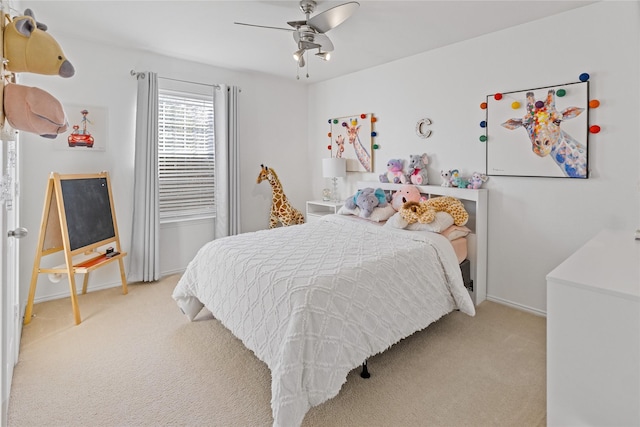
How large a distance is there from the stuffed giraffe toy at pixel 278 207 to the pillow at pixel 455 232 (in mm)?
2112

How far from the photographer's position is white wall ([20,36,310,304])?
3.25m

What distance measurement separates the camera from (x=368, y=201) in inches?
140

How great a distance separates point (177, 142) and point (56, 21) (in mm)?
1511

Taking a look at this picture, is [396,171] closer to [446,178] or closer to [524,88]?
[446,178]

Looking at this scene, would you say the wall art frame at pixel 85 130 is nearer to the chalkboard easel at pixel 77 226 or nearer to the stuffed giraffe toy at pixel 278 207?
the chalkboard easel at pixel 77 226

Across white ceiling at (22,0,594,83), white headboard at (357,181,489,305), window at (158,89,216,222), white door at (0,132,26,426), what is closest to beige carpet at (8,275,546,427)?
white door at (0,132,26,426)

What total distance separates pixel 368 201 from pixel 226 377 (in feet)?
6.86

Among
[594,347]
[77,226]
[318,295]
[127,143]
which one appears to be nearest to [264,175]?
[127,143]

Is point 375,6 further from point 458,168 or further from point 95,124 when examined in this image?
point 95,124

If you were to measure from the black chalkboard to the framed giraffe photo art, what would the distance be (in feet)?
12.1

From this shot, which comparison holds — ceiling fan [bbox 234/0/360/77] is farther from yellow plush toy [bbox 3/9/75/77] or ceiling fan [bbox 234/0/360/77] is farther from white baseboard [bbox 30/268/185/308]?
white baseboard [bbox 30/268/185/308]

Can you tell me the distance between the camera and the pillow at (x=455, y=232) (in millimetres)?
3059

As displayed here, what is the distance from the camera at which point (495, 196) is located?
3.28 meters

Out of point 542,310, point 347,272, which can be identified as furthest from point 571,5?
point 347,272
